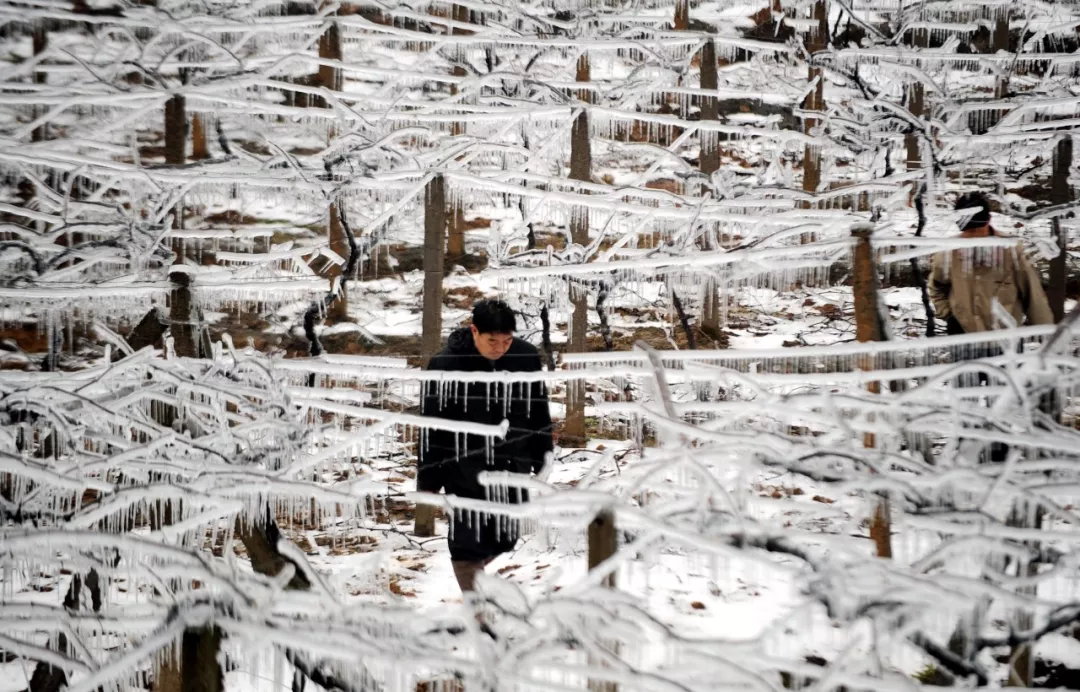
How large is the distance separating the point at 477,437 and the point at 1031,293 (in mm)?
3190

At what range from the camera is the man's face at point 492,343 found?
3.66 m

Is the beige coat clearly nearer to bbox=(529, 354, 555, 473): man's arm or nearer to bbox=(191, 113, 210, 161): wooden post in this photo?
bbox=(529, 354, 555, 473): man's arm

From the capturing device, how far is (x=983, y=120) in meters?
8.53

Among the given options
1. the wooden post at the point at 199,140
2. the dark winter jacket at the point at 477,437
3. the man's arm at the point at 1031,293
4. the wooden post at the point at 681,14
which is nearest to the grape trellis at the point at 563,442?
the dark winter jacket at the point at 477,437

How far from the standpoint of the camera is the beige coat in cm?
394

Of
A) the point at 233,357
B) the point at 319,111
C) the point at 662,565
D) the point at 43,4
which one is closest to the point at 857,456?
the point at 662,565

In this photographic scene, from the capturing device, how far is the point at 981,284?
13.5 ft

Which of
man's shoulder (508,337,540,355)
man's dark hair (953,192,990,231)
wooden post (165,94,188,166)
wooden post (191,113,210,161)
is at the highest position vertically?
wooden post (191,113,210,161)

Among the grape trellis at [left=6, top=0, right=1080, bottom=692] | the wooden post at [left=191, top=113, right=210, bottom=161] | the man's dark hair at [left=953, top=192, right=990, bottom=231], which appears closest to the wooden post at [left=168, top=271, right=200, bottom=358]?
the grape trellis at [left=6, top=0, right=1080, bottom=692]

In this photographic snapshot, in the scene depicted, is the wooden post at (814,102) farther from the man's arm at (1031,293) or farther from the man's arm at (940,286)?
the man's arm at (1031,293)

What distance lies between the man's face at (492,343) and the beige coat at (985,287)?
105 inches

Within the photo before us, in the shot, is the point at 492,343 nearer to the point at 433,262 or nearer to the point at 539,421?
the point at 539,421

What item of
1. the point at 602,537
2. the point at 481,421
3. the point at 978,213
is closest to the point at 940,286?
the point at 978,213

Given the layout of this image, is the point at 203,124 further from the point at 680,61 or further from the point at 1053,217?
the point at 1053,217
